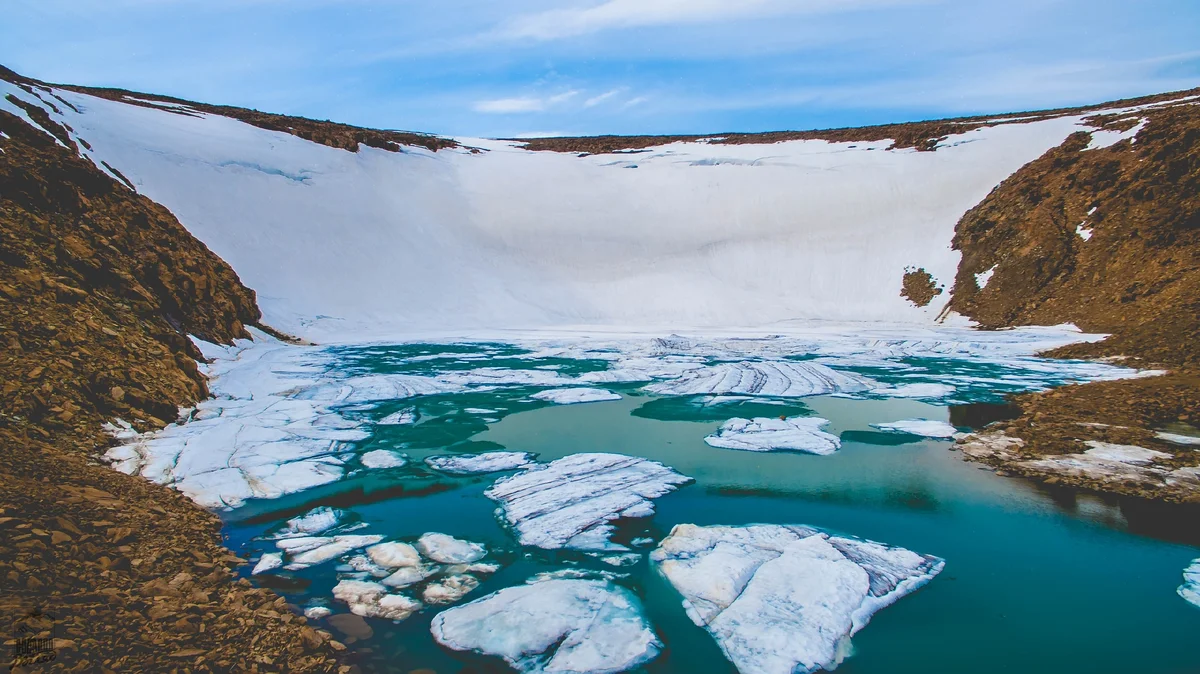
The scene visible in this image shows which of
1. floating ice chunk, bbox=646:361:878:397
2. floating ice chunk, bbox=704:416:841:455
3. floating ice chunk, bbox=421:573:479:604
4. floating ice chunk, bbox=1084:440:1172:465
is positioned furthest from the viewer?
floating ice chunk, bbox=646:361:878:397

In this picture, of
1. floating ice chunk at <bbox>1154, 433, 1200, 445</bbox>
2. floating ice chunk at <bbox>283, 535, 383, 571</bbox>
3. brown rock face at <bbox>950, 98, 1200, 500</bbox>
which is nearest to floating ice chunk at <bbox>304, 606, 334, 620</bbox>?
floating ice chunk at <bbox>283, 535, 383, 571</bbox>

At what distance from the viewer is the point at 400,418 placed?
9797 millimetres

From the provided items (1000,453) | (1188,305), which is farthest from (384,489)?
(1188,305)

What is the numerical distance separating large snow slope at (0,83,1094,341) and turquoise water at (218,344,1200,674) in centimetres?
1437

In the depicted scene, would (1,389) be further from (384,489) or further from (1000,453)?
(1000,453)

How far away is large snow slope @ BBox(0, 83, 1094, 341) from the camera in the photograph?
2264 cm

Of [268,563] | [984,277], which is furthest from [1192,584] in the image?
[984,277]

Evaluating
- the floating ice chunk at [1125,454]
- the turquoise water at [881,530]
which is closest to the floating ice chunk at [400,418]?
the turquoise water at [881,530]

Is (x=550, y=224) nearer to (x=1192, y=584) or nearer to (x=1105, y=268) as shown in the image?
(x=1105, y=268)

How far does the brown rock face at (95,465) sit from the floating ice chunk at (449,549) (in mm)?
1222

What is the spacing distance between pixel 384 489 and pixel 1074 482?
741 centimetres

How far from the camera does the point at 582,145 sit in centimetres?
4106

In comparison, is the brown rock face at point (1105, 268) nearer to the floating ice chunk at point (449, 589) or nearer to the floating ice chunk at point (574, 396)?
the floating ice chunk at point (574, 396)

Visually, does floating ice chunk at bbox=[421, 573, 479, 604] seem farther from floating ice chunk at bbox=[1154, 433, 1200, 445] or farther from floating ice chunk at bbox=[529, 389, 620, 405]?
floating ice chunk at bbox=[1154, 433, 1200, 445]
